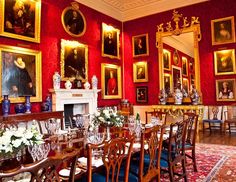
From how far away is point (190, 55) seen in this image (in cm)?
Answer: 792

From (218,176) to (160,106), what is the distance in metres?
4.24

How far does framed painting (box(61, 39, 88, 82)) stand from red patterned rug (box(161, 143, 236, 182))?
423 centimetres

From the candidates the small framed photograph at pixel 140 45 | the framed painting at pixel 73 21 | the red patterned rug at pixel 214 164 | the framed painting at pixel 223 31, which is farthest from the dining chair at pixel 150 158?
the small framed photograph at pixel 140 45

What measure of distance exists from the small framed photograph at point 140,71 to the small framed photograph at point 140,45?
405mm

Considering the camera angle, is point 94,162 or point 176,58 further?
point 176,58

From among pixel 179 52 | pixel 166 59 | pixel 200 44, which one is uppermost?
pixel 200 44

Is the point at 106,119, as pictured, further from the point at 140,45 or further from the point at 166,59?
the point at 140,45

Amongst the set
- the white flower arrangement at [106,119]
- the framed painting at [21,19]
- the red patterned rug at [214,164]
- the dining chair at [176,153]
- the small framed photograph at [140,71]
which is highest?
the framed painting at [21,19]

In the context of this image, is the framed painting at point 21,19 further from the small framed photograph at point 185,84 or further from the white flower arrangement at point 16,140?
the small framed photograph at point 185,84

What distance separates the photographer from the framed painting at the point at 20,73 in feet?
17.3

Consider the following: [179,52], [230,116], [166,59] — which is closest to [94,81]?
[166,59]

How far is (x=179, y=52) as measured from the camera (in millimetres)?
8195

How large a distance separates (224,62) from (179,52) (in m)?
1.61

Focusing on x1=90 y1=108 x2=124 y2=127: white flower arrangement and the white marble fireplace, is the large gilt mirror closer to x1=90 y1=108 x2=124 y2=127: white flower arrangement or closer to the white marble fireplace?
the white marble fireplace
